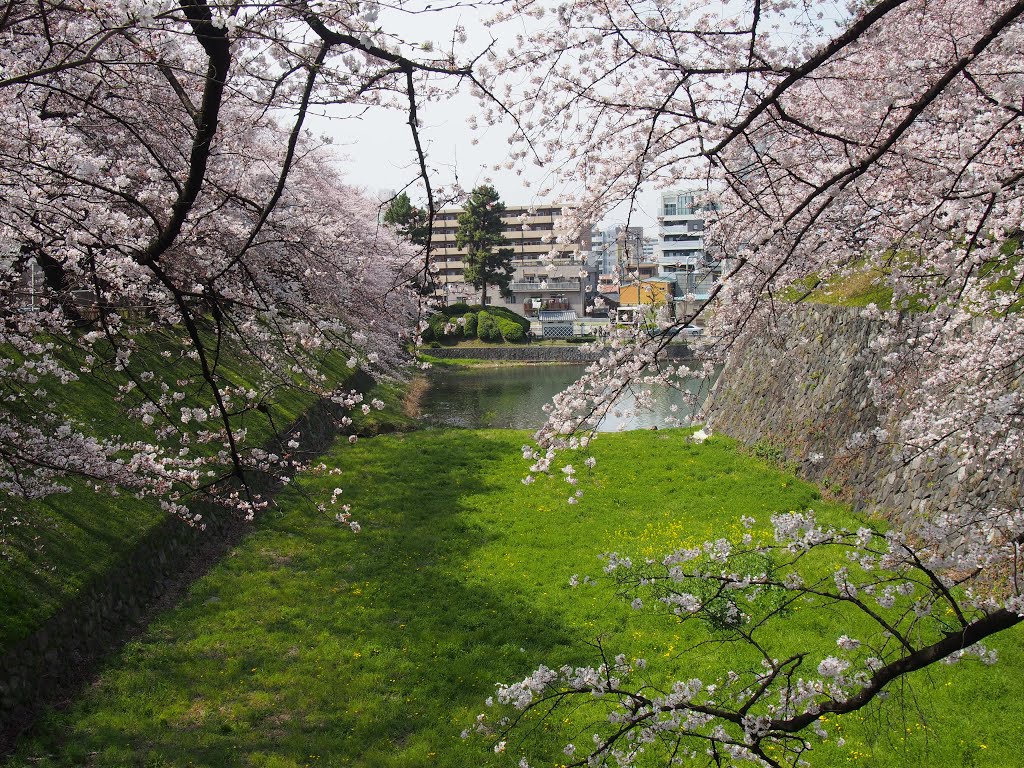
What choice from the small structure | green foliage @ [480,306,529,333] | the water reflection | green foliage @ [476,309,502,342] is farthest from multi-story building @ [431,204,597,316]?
the water reflection

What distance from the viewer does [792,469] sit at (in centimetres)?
1295

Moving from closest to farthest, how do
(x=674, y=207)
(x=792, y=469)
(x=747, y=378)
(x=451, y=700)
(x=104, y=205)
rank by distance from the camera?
1. (x=104, y=205)
2. (x=451, y=700)
3. (x=792, y=469)
4. (x=747, y=378)
5. (x=674, y=207)

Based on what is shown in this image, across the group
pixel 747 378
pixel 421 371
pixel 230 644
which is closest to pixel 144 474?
pixel 230 644

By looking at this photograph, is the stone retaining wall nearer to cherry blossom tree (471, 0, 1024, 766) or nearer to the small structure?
the small structure

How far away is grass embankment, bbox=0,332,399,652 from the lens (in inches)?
251

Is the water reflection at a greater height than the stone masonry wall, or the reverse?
the stone masonry wall

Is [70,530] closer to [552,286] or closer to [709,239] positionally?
[709,239]

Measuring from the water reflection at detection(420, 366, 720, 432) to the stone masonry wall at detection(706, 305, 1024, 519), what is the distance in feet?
4.73

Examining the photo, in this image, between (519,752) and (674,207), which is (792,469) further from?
(674,207)

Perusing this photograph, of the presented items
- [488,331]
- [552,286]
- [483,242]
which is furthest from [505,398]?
[552,286]

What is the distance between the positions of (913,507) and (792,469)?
3.81 metres

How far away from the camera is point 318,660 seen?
7410 mm

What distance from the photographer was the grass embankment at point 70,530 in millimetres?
6383

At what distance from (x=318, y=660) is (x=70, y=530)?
2.98 meters
